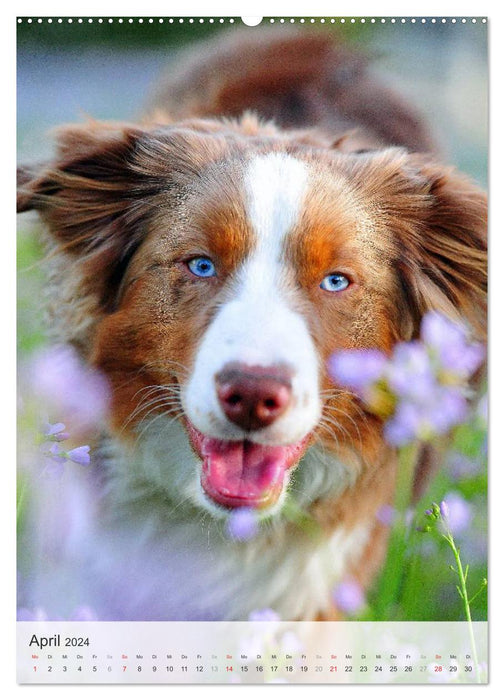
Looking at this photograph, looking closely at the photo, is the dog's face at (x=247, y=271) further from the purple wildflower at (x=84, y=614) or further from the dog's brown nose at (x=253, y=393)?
the purple wildflower at (x=84, y=614)

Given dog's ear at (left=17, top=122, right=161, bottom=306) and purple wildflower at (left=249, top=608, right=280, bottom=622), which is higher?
dog's ear at (left=17, top=122, right=161, bottom=306)

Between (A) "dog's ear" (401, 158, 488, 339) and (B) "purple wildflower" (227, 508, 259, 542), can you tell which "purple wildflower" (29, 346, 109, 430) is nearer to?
(B) "purple wildflower" (227, 508, 259, 542)

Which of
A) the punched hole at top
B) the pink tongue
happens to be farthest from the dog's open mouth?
the punched hole at top

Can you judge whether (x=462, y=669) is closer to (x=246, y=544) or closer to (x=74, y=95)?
(x=246, y=544)

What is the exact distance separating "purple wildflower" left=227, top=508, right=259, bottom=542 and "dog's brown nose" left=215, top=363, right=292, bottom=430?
0.28m

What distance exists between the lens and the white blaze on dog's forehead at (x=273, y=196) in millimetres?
1935

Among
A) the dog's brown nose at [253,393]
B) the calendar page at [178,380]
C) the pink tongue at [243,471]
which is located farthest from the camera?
the calendar page at [178,380]

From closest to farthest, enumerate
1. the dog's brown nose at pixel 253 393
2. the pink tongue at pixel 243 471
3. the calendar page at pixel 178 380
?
the dog's brown nose at pixel 253 393, the pink tongue at pixel 243 471, the calendar page at pixel 178 380

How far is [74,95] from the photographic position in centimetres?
216

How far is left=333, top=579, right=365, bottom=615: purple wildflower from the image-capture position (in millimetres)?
2150

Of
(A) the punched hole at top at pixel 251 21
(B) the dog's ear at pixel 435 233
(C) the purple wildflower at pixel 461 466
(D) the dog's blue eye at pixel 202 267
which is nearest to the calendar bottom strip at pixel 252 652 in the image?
(C) the purple wildflower at pixel 461 466

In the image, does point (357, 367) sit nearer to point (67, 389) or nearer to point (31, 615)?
point (67, 389)

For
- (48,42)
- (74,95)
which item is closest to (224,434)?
(74,95)

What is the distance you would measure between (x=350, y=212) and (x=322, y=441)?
554 mm
